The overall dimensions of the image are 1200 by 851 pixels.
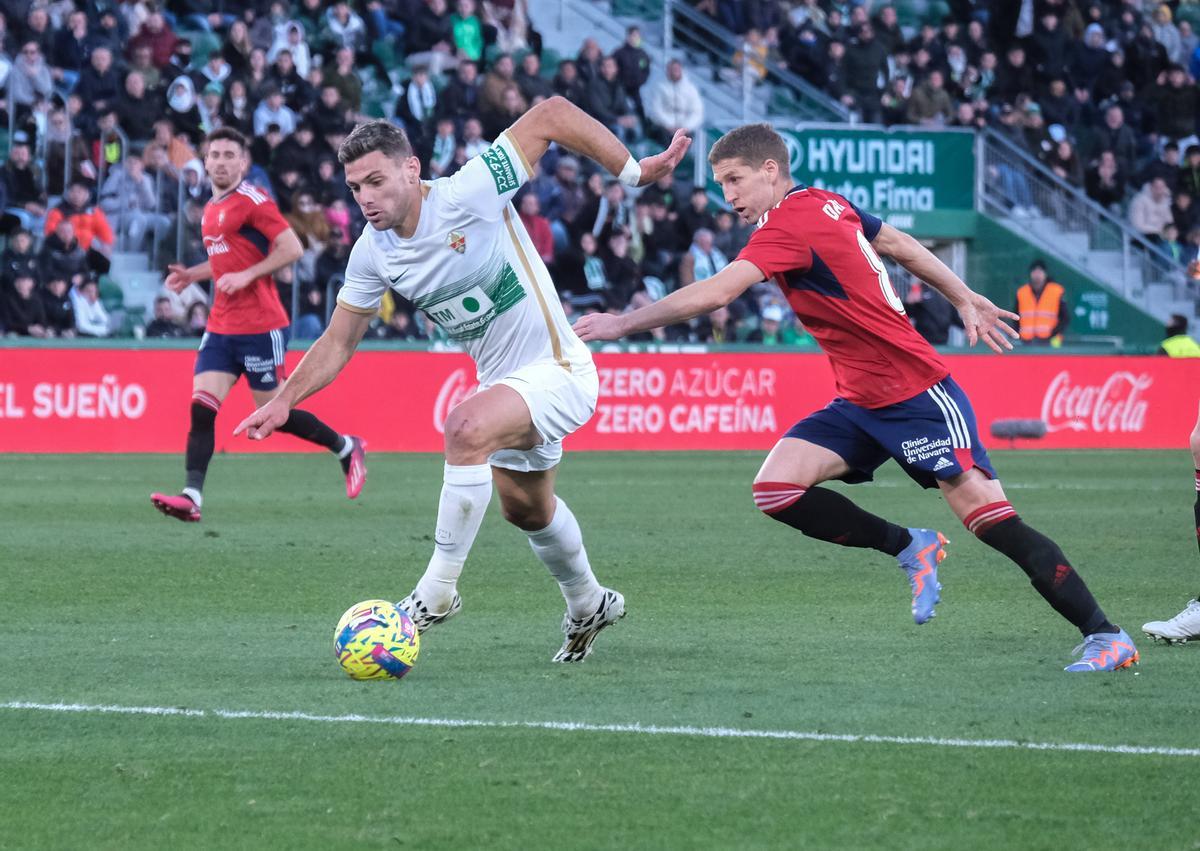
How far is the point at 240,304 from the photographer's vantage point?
43.0 feet

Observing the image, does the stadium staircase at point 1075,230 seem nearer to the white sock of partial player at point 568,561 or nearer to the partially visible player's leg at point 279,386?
the partially visible player's leg at point 279,386

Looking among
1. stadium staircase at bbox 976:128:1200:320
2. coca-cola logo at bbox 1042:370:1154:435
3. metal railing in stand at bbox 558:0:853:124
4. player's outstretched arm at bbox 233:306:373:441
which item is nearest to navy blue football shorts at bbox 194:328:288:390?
player's outstretched arm at bbox 233:306:373:441

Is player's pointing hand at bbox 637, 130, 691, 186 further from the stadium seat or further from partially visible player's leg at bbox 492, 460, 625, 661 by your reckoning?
the stadium seat

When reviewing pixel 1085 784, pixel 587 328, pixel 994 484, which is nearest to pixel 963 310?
pixel 994 484

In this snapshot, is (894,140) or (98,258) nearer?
(98,258)

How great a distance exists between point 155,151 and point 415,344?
12.1 feet

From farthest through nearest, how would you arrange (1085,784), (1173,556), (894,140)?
1. (894,140)
2. (1173,556)
3. (1085,784)

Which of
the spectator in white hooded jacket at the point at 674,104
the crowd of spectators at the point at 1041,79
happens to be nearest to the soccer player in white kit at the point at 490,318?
the spectator in white hooded jacket at the point at 674,104

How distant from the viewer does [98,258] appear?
70.4 ft

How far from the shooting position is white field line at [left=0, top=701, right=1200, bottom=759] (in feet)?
17.2

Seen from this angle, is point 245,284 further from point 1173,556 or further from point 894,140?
point 894,140

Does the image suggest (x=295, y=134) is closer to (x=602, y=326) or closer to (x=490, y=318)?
(x=490, y=318)

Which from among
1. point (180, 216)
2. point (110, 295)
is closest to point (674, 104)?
point (180, 216)

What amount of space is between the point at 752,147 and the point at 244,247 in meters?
6.82
